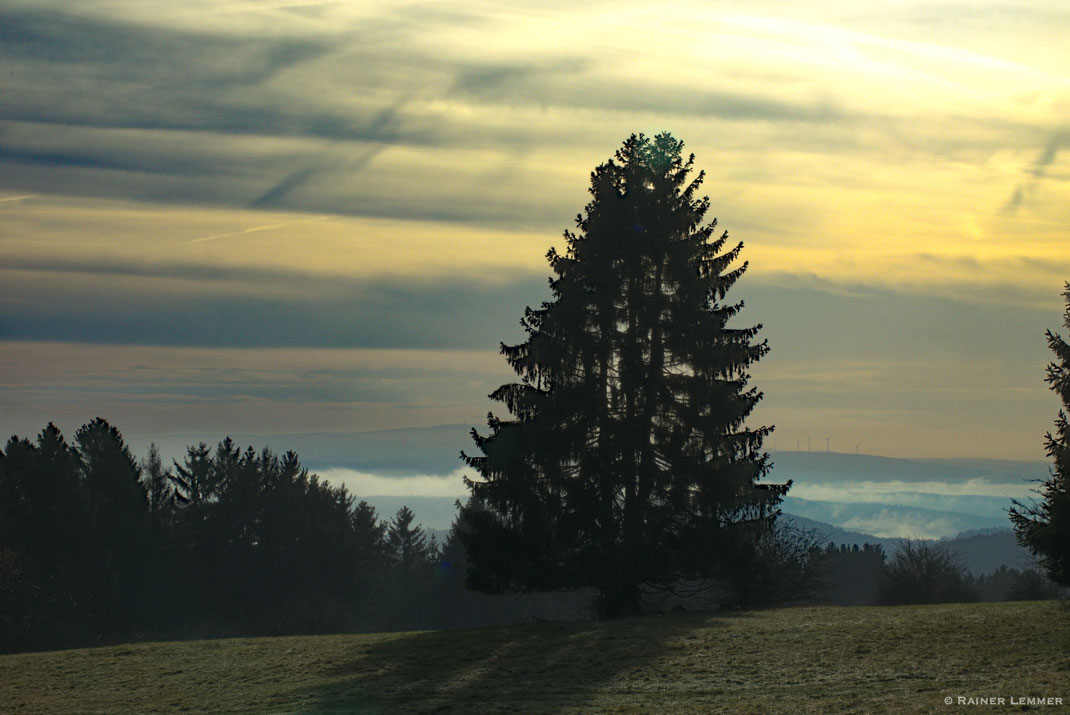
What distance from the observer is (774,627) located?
86.7 feet

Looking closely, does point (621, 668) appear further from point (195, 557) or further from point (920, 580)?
point (195, 557)

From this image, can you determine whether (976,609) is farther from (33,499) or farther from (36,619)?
(33,499)

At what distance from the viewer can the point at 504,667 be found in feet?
80.2

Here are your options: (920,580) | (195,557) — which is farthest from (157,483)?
(920,580)

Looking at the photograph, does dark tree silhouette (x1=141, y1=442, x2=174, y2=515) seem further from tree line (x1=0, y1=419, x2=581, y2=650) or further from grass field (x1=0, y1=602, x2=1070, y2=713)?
grass field (x1=0, y1=602, x2=1070, y2=713)

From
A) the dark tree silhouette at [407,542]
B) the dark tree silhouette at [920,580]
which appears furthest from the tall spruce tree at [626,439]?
the dark tree silhouette at [407,542]

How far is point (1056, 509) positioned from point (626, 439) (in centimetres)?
1228

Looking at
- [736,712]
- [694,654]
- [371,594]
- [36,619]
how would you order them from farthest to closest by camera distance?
[371,594], [36,619], [694,654], [736,712]

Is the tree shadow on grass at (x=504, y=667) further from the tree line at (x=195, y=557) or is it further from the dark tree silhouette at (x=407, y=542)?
the dark tree silhouette at (x=407, y=542)

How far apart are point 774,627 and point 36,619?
5702cm

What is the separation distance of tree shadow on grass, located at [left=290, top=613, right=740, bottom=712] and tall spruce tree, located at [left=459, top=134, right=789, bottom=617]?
11.8 ft

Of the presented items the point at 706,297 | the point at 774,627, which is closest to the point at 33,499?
the point at 706,297

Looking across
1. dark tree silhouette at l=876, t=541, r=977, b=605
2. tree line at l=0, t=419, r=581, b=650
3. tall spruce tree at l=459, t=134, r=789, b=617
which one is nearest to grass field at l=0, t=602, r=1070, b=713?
tall spruce tree at l=459, t=134, r=789, b=617

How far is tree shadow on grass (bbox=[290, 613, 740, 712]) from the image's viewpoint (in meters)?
21.2
